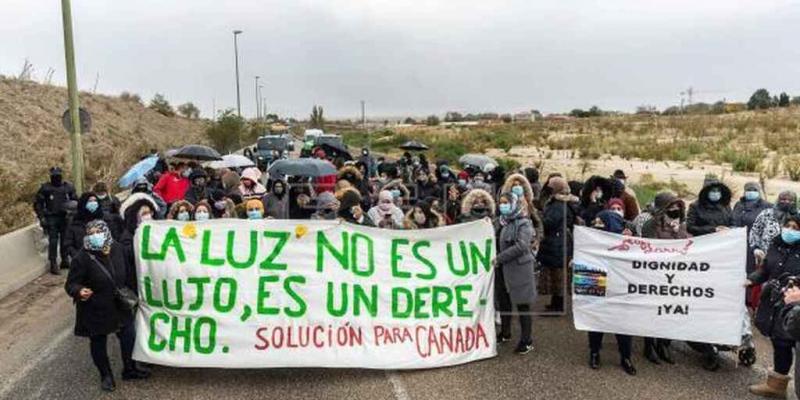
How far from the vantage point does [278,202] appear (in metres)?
9.78

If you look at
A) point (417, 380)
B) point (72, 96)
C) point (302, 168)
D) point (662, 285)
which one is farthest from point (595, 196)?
point (72, 96)

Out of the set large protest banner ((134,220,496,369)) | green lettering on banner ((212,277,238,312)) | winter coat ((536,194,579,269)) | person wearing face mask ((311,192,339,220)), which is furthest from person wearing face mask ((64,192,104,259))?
winter coat ((536,194,579,269))

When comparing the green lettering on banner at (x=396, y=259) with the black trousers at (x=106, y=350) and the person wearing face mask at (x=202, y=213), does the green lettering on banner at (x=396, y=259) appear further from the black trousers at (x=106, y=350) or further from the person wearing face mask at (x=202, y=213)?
the black trousers at (x=106, y=350)

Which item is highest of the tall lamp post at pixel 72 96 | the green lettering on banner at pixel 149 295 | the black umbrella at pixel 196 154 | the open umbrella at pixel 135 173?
the tall lamp post at pixel 72 96

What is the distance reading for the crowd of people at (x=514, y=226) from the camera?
5.76m

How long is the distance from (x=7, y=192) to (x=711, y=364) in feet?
49.5

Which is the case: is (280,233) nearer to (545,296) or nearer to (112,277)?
(112,277)

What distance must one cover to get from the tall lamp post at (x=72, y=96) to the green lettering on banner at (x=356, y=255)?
8.65 meters

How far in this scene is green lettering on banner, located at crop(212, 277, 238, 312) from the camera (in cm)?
628

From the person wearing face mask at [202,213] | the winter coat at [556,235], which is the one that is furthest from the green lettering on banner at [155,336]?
the winter coat at [556,235]

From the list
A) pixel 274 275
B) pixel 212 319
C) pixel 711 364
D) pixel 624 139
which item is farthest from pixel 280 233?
pixel 624 139

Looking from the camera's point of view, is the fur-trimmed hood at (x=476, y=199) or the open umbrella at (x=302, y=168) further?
the open umbrella at (x=302, y=168)

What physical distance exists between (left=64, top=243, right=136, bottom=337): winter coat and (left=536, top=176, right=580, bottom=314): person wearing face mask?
15.0 ft

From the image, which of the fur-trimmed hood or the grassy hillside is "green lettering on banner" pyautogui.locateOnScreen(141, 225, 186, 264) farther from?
the grassy hillside
